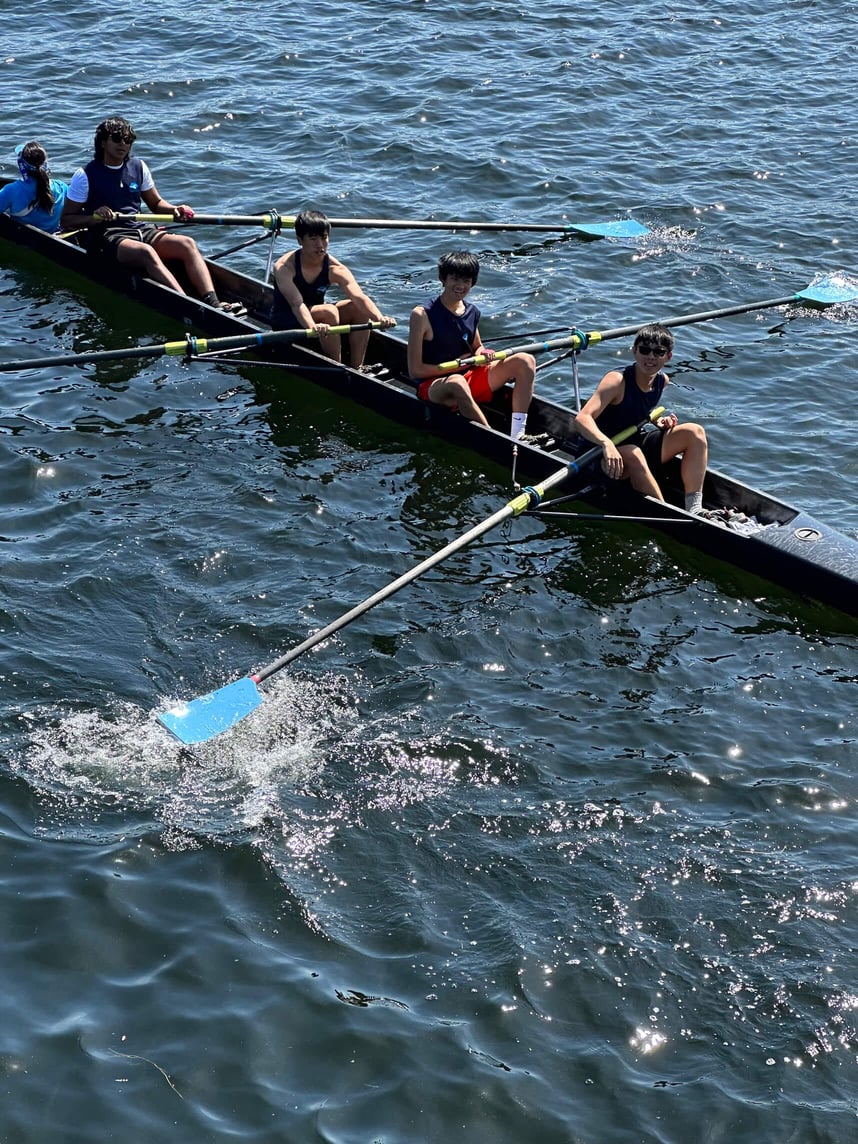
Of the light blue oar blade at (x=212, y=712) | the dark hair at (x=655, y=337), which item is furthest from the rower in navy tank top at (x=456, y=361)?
the light blue oar blade at (x=212, y=712)

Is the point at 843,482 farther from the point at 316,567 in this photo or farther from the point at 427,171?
the point at 427,171

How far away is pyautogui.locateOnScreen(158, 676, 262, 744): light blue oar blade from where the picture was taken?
888 centimetres

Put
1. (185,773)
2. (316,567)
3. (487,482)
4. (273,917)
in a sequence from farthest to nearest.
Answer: (487,482)
(316,567)
(185,773)
(273,917)

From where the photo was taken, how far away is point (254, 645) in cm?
1035

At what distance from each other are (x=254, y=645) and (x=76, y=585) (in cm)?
162

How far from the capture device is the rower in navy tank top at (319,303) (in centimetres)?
1374

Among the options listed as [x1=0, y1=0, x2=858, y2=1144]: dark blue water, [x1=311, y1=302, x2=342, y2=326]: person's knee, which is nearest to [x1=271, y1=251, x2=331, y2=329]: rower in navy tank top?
[x1=311, y1=302, x2=342, y2=326]: person's knee

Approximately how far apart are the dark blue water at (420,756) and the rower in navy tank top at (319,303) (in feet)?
2.08

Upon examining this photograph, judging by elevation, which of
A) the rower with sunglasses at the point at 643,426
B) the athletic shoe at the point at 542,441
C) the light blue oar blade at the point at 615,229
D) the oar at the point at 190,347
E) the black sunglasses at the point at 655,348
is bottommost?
the athletic shoe at the point at 542,441

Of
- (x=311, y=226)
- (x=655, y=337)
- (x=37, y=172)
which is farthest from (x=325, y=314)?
(x=37, y=172)

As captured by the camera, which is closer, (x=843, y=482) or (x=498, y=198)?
(x=843, y=482)

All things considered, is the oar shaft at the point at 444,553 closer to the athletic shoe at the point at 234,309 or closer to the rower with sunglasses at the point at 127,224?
the athletic shoe at the point at 234,309

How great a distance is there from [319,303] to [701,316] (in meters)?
4.05

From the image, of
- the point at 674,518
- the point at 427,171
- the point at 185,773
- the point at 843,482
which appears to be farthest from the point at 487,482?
the point at 427,171
